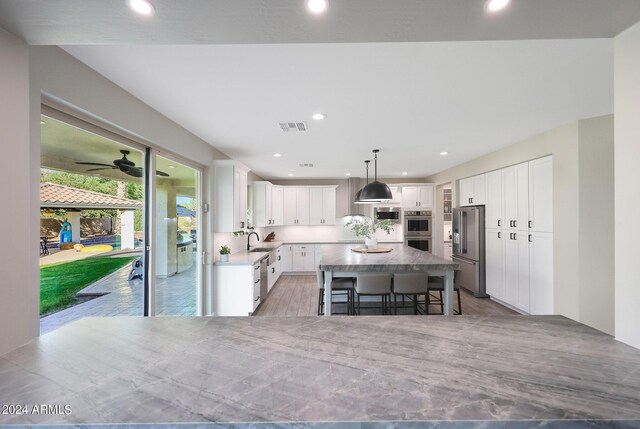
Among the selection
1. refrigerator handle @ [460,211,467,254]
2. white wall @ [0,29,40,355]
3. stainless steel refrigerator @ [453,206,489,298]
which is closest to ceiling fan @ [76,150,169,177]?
white wall @ [0,29,40,355]

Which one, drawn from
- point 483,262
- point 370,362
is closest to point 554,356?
point 370,362

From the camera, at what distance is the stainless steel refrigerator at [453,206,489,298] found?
464cm

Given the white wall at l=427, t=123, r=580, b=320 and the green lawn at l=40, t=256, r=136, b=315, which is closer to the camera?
the green lawn at l=40, t=256, r=136, b=315

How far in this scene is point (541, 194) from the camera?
11.4 feet

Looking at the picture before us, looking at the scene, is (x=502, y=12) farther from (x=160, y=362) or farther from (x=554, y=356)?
(x=160, y=362)

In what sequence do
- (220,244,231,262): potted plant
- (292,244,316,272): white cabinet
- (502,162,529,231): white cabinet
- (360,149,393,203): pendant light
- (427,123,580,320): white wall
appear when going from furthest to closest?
(292,244,316,272): white cabinet
(360,149,393,203): pendant light
(220,244,231,262): potted plant
(502,162,529,231): white cabinet
(427,123,580,320): white wall

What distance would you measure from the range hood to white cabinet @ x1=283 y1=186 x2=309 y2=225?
3.66 ft

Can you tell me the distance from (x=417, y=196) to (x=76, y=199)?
21.0 ft

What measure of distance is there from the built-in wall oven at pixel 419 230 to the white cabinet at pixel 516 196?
7.98 ft

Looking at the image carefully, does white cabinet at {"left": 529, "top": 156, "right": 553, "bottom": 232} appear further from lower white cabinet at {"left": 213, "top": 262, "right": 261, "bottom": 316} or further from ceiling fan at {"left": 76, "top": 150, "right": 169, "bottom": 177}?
ceiling fan at {"left": 76, "top": 150, "right": 169, "bottom": 177}

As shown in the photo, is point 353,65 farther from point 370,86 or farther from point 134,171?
point 134,171

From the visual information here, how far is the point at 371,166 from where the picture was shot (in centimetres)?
541

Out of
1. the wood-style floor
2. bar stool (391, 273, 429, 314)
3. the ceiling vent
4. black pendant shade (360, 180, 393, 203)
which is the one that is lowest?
the wood-style floor

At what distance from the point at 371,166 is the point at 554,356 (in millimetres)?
4788
